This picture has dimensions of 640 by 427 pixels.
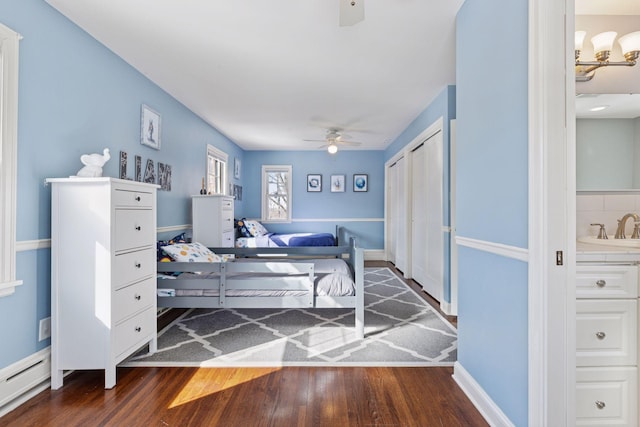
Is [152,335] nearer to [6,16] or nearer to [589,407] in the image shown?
[6,16]

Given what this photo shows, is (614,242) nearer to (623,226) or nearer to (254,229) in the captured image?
(623,226)

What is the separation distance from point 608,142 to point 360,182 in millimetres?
5389

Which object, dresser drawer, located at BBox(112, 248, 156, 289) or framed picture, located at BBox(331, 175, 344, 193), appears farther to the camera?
framed picture, located at BBox(331, 175, 344, 193)

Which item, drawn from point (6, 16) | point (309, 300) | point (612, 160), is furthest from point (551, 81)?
point (6, 16)

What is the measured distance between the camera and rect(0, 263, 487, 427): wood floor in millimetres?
1751

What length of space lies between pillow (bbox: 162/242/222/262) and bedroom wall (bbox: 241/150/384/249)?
3857 mm

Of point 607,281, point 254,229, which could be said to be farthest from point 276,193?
point 607,281

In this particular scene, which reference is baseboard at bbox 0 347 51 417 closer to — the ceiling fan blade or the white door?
the ceiling fan blade

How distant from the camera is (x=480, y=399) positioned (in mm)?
1851

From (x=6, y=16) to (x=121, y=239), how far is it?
4.57 ft

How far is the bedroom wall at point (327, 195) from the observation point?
7.26 m

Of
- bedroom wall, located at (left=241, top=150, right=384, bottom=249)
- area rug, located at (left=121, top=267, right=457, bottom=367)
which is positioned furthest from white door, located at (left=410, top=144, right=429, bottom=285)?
bedroom wall, located at (left=241, top=150, right=384, bottom=249)

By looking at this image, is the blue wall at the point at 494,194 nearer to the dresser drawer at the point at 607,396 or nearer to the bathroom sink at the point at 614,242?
the dresser drawer at the point at 607,396

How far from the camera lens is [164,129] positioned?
370 cm
